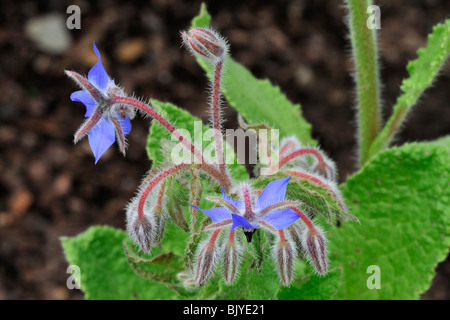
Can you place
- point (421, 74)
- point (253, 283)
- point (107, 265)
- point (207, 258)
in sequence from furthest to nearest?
point (107, 265) → point (421, 74) → point (253, 283) → point (207, 258)

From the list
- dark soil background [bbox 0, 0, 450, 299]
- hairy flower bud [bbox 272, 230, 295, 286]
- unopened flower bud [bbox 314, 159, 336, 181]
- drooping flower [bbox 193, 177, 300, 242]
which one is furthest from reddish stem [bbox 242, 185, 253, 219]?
dark soil background [bbox 0, 0, 450, 299]

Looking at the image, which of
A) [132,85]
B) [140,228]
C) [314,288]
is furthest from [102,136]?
[132,85]

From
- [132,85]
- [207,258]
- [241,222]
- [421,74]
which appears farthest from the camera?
[132,85]

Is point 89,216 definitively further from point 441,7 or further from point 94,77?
point 441,7

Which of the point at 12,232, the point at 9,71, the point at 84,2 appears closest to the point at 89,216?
the point at 12,232

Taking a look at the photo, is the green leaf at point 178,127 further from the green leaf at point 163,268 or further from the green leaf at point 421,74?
the green leaf at point 421,74

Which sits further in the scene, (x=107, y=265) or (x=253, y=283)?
(x=107, y=265)

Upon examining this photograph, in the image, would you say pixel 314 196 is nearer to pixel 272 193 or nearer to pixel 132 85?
pixel 272 193

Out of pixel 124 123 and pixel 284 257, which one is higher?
pixel 124 123
